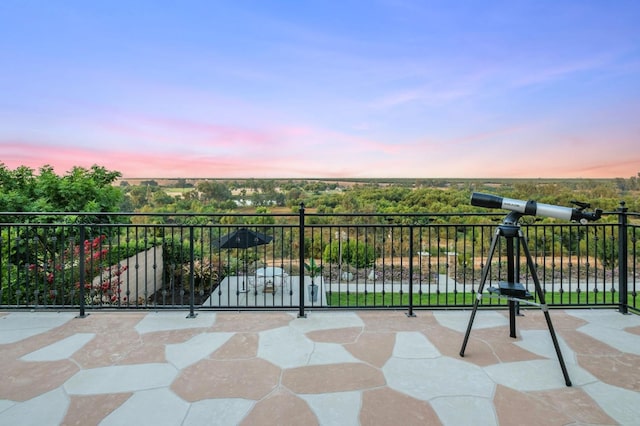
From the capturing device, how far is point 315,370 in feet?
7.45

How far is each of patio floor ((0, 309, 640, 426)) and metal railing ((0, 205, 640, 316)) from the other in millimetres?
357

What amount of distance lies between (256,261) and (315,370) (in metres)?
2.75

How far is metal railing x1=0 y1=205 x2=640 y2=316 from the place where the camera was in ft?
11.3

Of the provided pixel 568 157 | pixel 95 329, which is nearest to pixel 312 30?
pixel 95 329

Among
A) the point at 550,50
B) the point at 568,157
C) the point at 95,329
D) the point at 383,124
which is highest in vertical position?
the point at 550,50

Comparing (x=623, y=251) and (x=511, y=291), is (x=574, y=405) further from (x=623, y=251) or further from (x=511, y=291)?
(x=623, y=251)

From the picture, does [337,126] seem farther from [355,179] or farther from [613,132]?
[613,132]

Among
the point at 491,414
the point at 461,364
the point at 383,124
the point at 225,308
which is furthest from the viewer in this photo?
the point at 383,124

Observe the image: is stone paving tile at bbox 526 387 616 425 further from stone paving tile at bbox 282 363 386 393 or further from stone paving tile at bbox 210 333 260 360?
stone paving tile at bbox 210 333 260 360

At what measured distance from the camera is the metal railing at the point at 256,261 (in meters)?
3.45

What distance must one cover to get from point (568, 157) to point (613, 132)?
178 centimetres

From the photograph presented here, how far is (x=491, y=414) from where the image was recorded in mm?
1758

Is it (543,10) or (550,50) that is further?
(550,50)

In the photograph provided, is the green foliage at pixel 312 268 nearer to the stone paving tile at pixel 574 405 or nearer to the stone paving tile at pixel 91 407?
the stone paving tile at pixel 91 407
